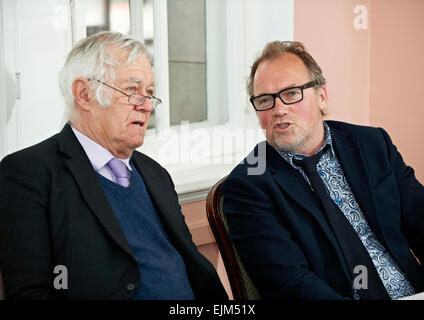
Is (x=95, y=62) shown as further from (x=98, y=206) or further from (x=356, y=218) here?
(x=356, y=218)

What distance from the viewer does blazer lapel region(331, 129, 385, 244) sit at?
2092 millimetres

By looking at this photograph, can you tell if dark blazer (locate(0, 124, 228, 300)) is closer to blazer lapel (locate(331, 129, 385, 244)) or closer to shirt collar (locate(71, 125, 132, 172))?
shirt collar (locate(71, 125, 132, 172))

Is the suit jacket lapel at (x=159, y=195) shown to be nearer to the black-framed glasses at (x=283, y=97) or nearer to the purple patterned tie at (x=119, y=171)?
the purple patterned tie at (x=119, y=171)

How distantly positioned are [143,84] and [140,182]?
1.11ft

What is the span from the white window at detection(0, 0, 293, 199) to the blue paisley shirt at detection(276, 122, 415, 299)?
2.12ft

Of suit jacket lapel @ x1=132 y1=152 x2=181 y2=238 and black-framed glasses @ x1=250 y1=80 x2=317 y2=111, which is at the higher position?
black-framed glasses @ x1=250 y1=80 x2=317 y2=111

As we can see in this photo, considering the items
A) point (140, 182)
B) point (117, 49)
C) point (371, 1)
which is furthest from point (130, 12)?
point (371, 1)

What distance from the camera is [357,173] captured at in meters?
2.16

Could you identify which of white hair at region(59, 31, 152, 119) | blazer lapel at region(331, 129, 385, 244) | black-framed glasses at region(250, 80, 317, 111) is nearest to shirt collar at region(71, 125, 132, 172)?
white hair at region(59, 31, 152, 119)

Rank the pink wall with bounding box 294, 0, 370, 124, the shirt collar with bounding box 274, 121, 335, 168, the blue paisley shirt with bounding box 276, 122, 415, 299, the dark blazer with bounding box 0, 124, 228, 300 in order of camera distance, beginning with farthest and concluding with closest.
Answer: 1. the pink wall with bounding box 294, 0, 370, 124
2. the shirt collar with bounding box 274, 121, 335, 168
3. the blue paisley shirt with bounding box 276, 122, 415, 299
4. the dark blazer with bounding box 0, 124, 228, 300

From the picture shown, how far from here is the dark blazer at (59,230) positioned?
1.54 m

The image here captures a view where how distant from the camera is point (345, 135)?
90.5 inches

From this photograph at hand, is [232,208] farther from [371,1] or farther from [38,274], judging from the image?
[371,1]

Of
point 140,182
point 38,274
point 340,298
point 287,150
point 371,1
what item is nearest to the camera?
point 38,274
